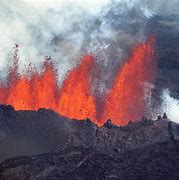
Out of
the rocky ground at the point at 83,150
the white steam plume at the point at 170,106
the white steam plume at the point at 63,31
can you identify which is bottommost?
the rocky ground at the point at 83,150

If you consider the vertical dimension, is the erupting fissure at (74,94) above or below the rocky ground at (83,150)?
above

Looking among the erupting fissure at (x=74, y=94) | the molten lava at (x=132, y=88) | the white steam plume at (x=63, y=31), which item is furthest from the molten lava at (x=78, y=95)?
the molten lava at (x=132, y=88)

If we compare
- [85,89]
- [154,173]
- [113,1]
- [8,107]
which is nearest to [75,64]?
[85,89]

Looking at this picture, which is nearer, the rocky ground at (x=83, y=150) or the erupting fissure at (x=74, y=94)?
the rocky ground at (x=83, y=150)

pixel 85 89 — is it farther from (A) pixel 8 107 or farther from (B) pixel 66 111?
(A) pixel 8 107

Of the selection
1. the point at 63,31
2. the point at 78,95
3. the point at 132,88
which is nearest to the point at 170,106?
the point at 132,88

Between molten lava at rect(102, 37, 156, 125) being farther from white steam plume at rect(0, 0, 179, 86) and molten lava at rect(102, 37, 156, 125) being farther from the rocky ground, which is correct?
the rocky ground

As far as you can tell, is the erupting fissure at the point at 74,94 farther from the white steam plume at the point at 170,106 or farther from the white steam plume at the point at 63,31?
the white steam plume at the point at 170,106
